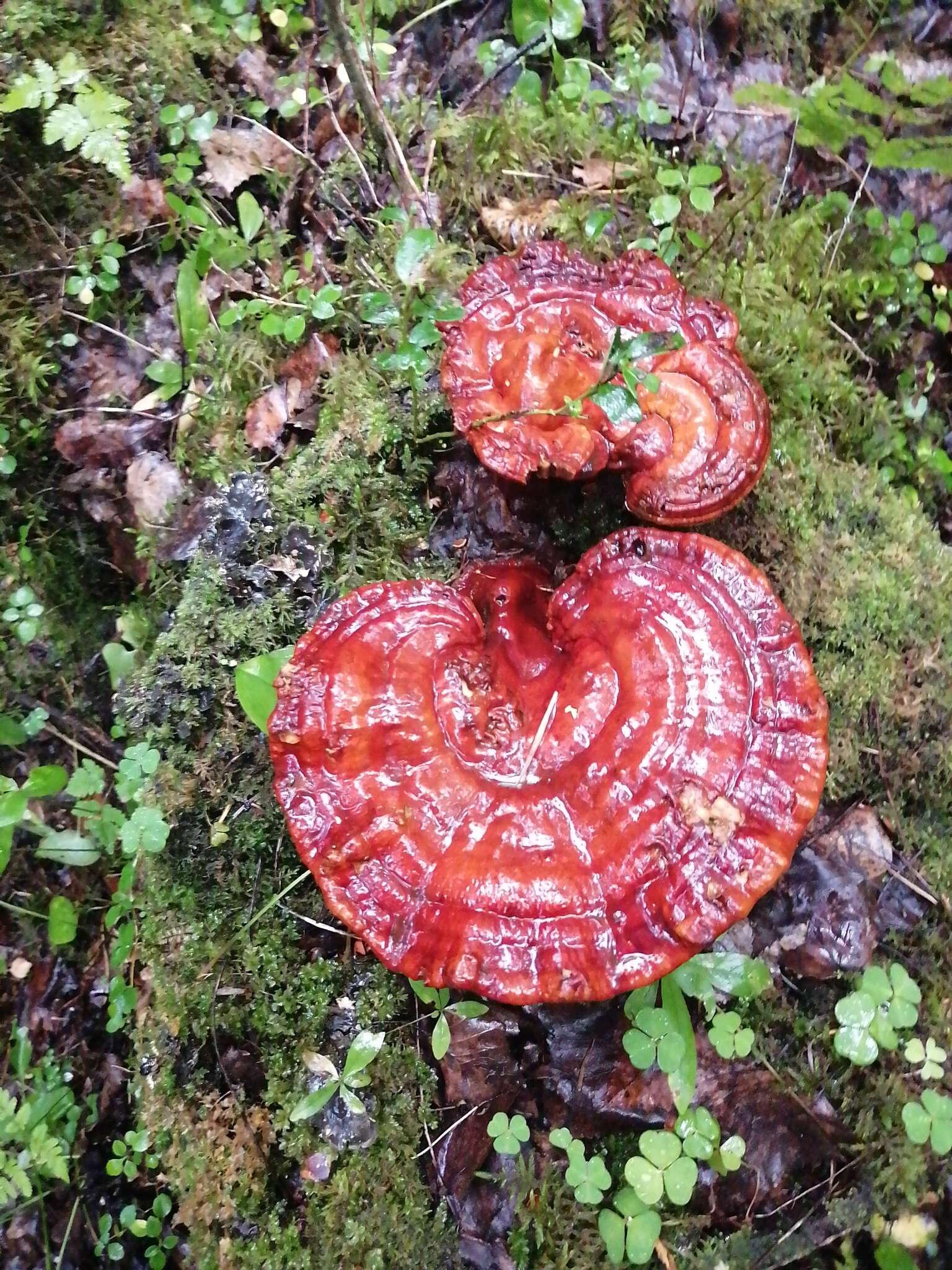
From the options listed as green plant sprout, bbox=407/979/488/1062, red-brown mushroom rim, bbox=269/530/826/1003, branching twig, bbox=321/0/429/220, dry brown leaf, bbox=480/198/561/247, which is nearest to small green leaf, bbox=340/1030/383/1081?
green plant sprout, bbox=407/979/488/1062

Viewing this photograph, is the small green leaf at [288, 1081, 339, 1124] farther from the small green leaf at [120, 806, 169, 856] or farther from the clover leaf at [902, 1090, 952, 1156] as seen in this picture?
the clover leaf at [902, 1090, 952, 1156]

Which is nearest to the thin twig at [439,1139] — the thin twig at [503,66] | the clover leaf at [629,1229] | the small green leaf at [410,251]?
the clover leaf at [629,1229]

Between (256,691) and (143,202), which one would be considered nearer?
(256,691)

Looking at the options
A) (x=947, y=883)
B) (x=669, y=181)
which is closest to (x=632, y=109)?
(x=669, y=181)

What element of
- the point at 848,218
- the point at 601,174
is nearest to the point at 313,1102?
the point at 601,174

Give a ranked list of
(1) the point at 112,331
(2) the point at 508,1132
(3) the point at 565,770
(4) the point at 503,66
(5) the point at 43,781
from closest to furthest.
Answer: (3) the point at 565,770, (2) the point at 508,1132, (5) the point at 43,781, (1) the point at 112,331, (4) the point at 503,66

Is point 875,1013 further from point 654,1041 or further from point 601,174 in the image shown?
point 601,174
